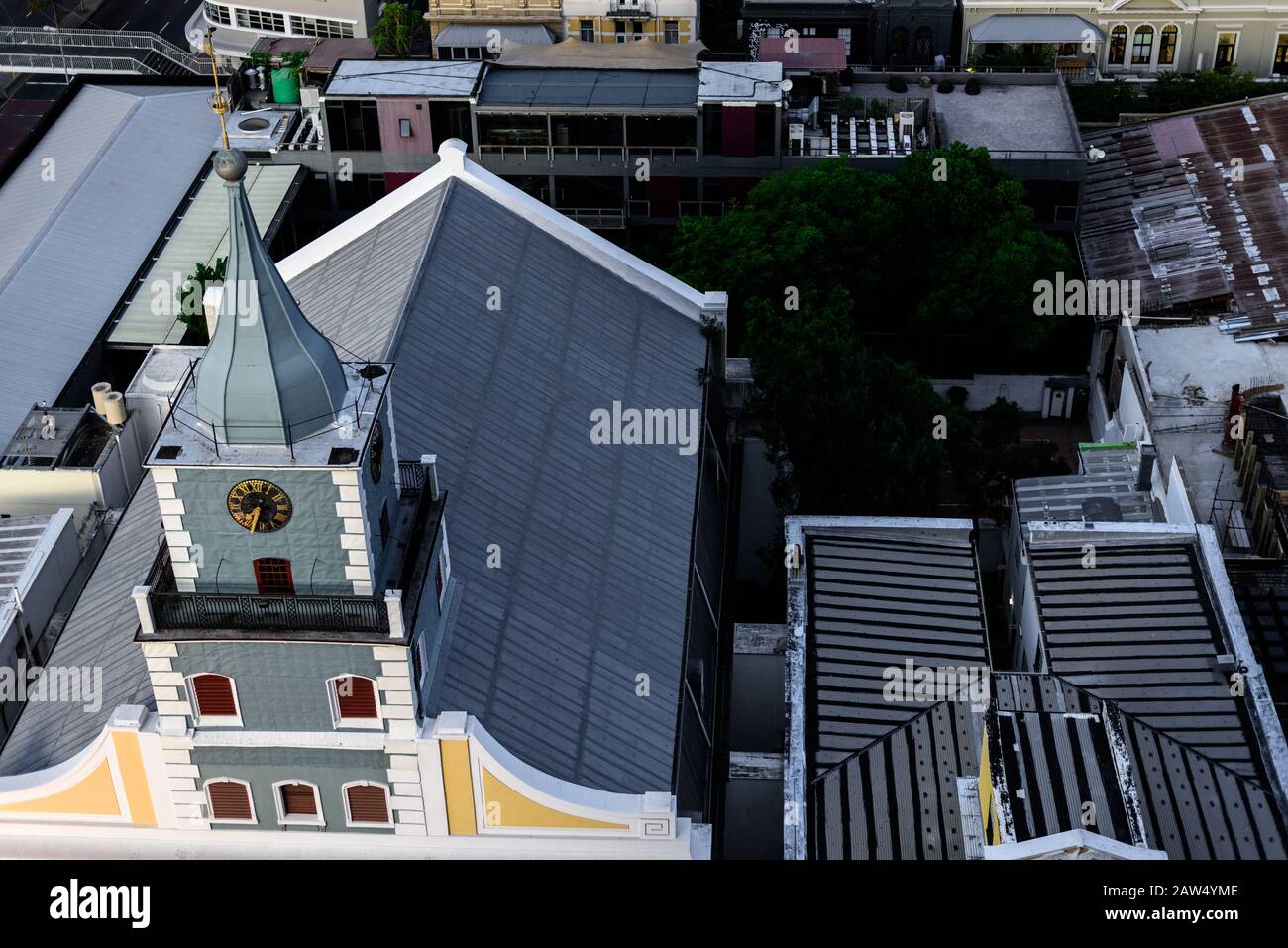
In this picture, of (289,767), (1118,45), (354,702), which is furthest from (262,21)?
(354,702)

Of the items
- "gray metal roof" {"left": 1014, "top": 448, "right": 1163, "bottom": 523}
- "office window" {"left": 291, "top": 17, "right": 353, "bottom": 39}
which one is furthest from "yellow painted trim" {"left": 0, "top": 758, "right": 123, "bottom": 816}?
"office window" {"left": 291, "top": 17, "right": 353, "bottom": 39}

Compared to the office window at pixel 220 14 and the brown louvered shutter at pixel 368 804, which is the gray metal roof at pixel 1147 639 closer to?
the brown louvered shutter at pixel 368 804

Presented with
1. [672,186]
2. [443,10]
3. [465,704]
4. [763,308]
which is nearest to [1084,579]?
[763,308]

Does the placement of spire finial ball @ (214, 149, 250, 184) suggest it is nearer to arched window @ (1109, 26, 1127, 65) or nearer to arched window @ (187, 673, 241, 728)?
arched window @ (187, 673, 241, 728)

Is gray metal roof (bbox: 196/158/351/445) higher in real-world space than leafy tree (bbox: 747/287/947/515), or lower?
higher

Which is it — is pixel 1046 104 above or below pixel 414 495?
below

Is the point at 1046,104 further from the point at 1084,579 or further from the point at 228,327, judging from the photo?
the point at 228,327
